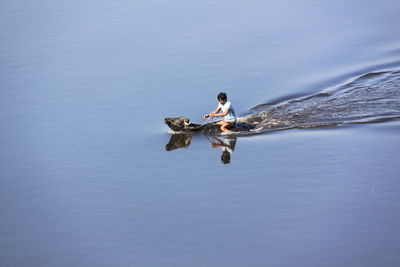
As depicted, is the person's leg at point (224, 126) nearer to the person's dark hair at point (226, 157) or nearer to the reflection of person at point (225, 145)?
the reflection of person at point (225, 145)

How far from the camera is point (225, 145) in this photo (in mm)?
17234

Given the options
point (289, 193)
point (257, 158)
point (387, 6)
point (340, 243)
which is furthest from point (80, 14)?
point (340, 243)

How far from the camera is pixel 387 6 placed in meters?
29.9

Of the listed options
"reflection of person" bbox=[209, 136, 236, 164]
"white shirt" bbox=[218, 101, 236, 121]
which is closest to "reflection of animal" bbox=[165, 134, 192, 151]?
"reflection of person" bbox=[209, 136, 236, 164]

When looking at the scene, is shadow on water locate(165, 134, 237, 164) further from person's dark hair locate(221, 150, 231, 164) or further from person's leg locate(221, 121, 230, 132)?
person's leg locate(221, 121, 230, 132)

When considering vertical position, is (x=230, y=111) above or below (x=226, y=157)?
above

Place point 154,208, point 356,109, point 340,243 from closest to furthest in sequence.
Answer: point 340,243, point 154,208, point 356,109

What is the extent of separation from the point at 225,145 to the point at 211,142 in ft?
1.73

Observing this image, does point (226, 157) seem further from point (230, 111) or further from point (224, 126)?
point (230, 111)

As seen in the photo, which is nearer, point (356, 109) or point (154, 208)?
point (154, 208)

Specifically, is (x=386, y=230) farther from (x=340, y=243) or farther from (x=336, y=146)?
(x=336, y=146)

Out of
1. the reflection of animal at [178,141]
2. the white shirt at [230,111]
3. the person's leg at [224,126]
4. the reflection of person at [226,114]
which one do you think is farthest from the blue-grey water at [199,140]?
the white shirt at [230,111]

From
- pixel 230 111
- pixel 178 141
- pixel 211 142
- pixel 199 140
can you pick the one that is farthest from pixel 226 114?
pixel 178 141

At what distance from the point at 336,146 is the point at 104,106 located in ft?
24.2
